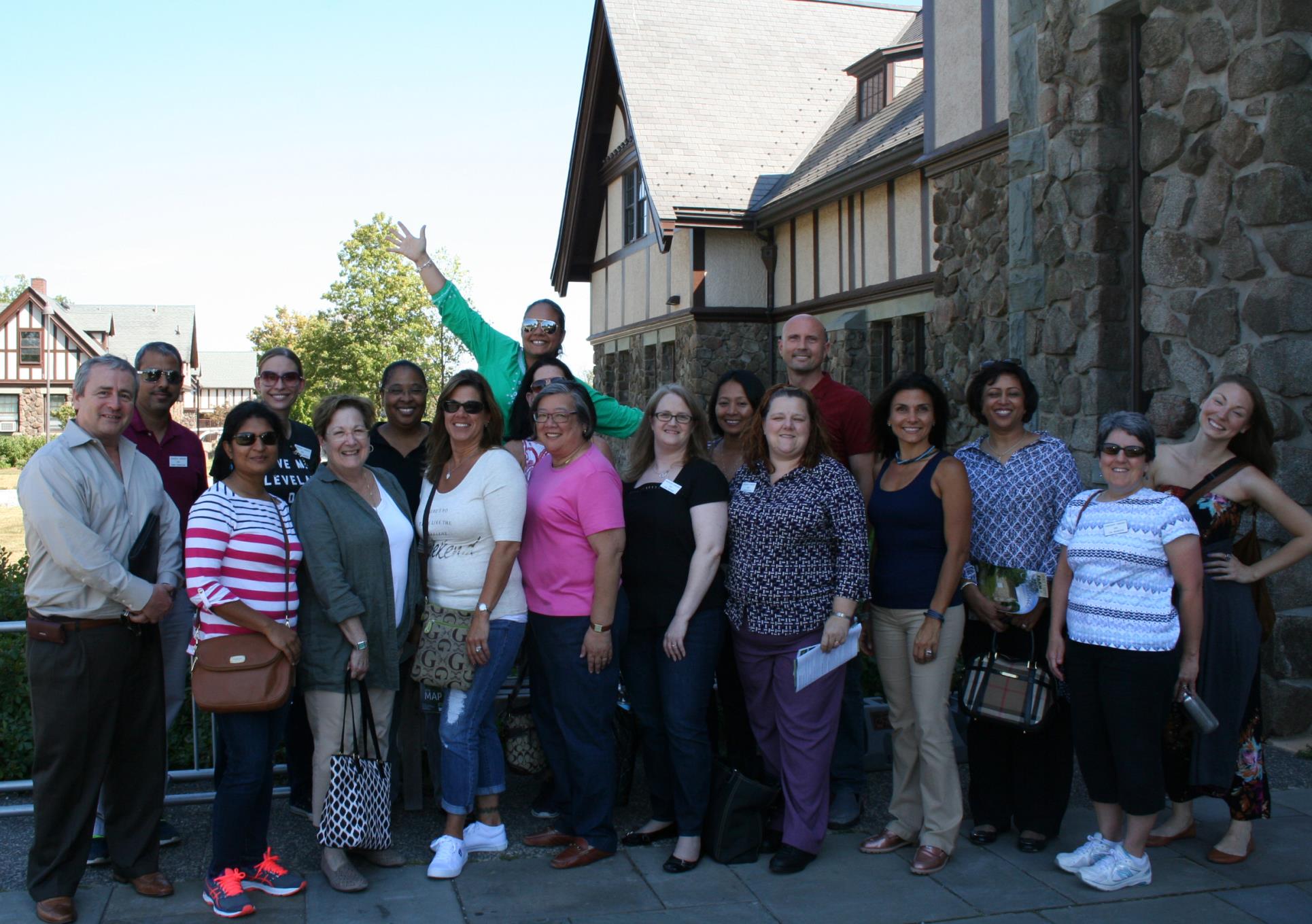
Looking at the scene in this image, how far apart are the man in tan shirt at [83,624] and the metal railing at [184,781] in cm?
74

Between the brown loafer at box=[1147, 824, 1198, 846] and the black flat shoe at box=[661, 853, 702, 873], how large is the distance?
1.74 m

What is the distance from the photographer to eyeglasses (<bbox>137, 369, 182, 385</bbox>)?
4953 millimetres

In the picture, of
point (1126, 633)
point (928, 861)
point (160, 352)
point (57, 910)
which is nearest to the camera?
point (57, 910)

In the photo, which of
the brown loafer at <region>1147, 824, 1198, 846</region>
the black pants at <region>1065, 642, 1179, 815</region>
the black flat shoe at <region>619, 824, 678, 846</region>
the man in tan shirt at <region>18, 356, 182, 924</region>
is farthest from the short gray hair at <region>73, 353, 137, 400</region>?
the brown loafer at <region>1147, 824, 1198, 846</region>

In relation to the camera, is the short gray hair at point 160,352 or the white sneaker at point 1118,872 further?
the short gray hair at point 160,352

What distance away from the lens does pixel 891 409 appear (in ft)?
14.6

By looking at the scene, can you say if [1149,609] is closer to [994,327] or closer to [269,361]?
[269,361]

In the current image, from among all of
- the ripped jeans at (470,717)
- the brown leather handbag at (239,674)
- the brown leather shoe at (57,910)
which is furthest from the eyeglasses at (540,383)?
the brown leather shoe at (57,910)

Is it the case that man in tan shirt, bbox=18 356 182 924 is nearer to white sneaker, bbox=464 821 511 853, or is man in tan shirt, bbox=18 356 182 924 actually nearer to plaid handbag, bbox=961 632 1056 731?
white sneaker, bbox=464 821 511 853

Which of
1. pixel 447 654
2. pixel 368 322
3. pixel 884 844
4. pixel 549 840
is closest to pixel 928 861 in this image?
pixel 884 844

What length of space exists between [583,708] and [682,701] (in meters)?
0.37

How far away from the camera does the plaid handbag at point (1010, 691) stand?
13.9ft

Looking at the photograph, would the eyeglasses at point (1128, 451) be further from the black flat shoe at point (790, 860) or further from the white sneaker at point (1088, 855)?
the black flat shoe at point (790, 860)

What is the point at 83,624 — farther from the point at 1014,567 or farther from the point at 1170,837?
the point at 1170,837
